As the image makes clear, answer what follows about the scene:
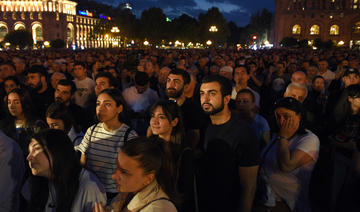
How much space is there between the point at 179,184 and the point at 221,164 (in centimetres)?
45

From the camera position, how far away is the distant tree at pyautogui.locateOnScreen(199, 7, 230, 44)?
7006cm

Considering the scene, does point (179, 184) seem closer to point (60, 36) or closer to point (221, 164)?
point (221, 164)

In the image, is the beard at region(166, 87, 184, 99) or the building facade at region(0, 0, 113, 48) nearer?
the beard at region(166, 87, 184, 99)

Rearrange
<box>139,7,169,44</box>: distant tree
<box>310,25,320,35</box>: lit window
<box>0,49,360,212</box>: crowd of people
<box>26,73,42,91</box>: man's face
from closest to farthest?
1. <box>0,49,360,212</box>: crowd of people
2. <box>26,73,42,91</box>: man's face
3. <box>139,7,169,44</box>: distant tree
4. <box>310,25,320,35</box>: lit window

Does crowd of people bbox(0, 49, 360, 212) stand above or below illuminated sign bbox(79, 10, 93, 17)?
below

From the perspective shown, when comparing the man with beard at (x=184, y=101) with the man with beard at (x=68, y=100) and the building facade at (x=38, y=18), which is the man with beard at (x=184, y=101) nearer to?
the man with beard at (x=68, y=100)

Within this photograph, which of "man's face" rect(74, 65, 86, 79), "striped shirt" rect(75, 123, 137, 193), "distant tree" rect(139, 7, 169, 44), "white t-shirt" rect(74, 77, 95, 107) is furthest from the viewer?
"distant tree" rect(139, 7, 169, 44)

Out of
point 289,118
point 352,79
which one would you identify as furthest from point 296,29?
point 289,118

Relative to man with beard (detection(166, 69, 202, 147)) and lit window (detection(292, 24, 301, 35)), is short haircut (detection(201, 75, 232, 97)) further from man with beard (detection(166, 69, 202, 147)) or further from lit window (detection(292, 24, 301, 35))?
lit window (detection(292, 24, 301, 35))

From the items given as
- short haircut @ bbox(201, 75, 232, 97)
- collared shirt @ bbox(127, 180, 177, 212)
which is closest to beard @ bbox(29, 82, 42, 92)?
short haircut @ bbox(201, 75, 232, 97)

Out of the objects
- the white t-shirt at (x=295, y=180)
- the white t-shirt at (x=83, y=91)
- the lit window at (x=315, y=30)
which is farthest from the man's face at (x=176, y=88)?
the lit window at (x=315, y=30)

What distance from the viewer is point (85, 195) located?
2.52 metres

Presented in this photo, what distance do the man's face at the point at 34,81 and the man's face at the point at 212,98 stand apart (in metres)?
4.12

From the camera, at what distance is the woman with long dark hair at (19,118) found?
171 inches
